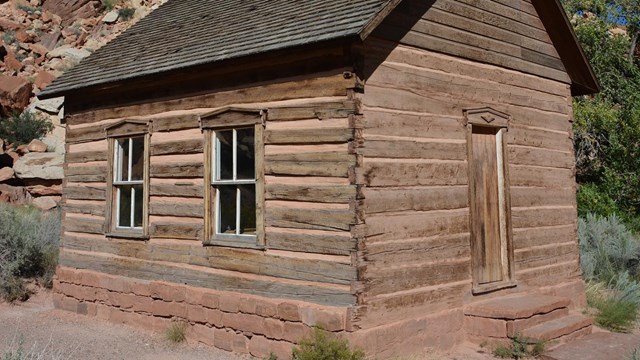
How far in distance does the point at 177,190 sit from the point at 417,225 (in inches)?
139

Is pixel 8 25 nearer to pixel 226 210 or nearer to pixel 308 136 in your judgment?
pixel 226 210

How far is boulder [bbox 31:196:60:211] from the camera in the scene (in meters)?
20.7

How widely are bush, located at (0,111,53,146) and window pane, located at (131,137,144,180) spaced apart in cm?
1914

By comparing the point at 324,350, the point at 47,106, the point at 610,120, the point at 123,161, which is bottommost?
the point at 324,350

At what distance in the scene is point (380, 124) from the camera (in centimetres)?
665

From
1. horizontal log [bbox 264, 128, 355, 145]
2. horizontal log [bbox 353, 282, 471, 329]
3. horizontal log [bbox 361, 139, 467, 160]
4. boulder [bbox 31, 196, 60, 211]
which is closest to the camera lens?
horizontal log [bbox 353, 282, 471, 329]

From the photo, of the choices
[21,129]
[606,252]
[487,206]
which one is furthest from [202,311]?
[21,129]

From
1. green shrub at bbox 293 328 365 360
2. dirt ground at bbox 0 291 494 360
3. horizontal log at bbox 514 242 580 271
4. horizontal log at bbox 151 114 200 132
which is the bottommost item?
dirt ground at bbox 0 291 494 360

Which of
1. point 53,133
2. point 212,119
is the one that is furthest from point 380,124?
point 53,133

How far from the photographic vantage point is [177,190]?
26.7ft

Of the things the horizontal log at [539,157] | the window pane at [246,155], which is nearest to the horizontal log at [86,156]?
the window pane at [246,155]

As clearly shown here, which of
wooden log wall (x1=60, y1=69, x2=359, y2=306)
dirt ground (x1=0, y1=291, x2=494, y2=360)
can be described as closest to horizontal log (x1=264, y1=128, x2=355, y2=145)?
wooden log wall (x1=60, y1=69, x2=359, y2=306)

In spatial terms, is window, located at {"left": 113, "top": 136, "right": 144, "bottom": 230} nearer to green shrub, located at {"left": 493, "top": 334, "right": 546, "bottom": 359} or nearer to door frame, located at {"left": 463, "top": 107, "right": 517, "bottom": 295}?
door frame, located at {"left": 463, "top": 107, "right": 517, "bottom": 295}

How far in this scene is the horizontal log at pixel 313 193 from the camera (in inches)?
250
